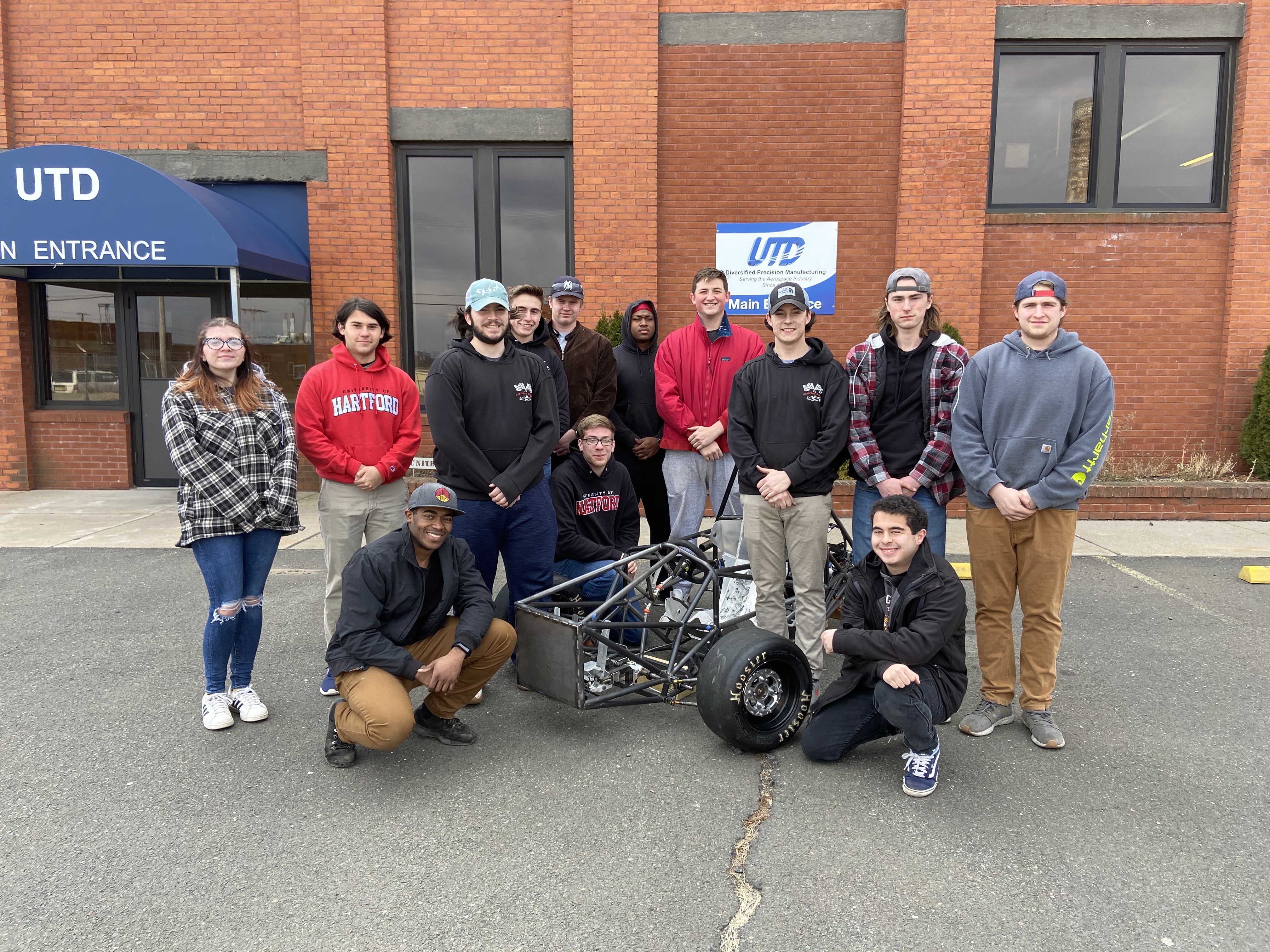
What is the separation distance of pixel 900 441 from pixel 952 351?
1.73 feet

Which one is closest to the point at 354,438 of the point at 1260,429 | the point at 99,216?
the point at 99,216

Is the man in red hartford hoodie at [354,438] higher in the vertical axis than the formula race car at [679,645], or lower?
higher

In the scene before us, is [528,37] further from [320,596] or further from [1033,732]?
[1033,732]

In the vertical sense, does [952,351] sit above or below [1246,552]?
above

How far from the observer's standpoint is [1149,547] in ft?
26.6

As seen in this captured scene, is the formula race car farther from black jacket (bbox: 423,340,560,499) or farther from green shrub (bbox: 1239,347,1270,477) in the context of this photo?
green shrub (bbox: 1239,347,1270,477)

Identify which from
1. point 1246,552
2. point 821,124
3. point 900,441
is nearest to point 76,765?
point 900,441

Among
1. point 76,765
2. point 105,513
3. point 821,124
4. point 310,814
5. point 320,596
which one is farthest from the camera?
point 821,124

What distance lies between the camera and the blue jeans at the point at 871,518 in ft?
14.3

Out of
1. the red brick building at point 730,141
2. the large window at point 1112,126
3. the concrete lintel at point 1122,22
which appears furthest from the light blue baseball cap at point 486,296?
the concrete lintel at point 1122,22

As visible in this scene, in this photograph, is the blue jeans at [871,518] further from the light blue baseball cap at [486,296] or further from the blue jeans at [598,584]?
the light blue baseball cap at [486,296]

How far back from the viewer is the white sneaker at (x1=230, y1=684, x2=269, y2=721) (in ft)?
14.0

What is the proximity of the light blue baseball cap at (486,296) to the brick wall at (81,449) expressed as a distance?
28.3ft

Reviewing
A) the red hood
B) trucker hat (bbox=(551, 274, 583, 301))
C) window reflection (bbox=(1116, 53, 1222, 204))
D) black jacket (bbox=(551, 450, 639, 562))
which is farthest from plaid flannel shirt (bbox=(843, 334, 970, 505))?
window reflection (bbox=(1116, 53, 1222, 204))
